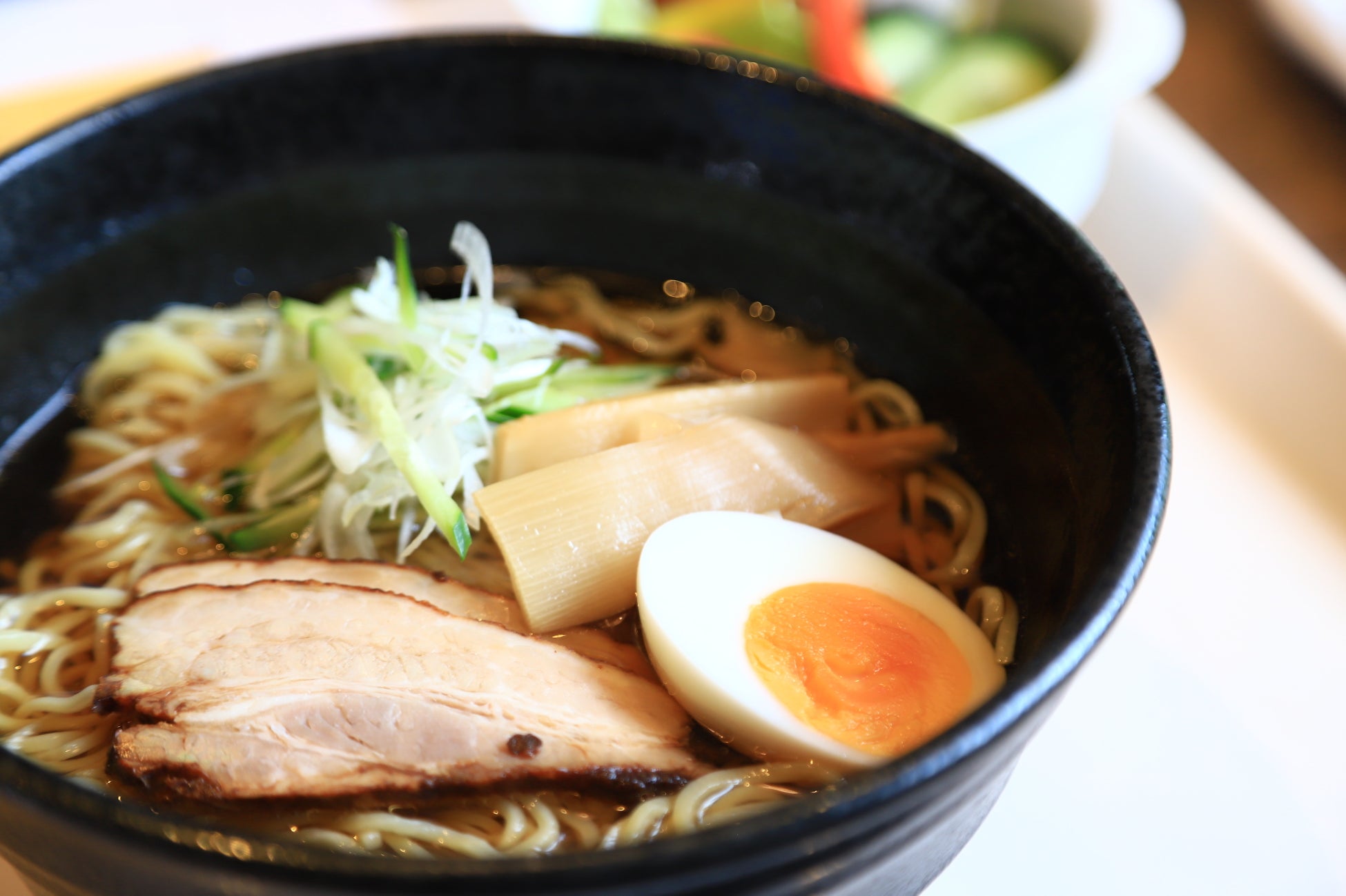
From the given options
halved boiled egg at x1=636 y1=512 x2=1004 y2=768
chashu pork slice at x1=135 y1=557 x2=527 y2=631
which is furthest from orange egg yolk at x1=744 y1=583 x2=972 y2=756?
chashu pork slice at x1=135 y1=557 x2=527 y2=631

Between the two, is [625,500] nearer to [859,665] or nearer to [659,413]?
[659,413]


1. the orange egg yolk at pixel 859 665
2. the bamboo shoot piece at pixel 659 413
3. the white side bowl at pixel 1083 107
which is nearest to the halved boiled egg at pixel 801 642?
the orange egg yolk at pixel 859 665

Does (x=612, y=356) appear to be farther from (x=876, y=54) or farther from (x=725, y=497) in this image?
(x=876, y=54)

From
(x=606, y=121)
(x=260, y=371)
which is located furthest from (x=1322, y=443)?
(x=260, y=371)

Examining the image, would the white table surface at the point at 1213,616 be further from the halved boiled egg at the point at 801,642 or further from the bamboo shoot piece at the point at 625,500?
the bamboo shoot piece at the point at 625,500

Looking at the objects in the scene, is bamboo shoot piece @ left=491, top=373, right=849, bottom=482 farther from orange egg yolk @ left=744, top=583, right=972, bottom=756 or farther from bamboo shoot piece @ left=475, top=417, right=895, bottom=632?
orange egg yolk @ left=744, top=583, right=972, bottom=756
